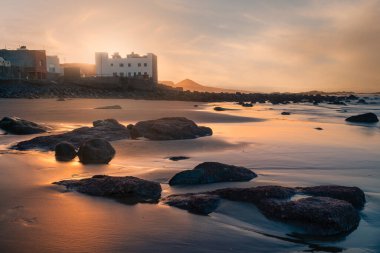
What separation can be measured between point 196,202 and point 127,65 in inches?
2666

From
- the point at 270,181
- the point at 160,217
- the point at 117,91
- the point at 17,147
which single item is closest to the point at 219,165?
the point at 270,181

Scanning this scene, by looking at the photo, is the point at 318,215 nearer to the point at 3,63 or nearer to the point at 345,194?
the point at 345,194

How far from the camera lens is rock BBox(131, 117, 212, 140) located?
10.0 metres

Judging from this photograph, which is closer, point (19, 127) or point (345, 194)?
point (345, 194)

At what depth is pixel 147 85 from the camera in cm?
5406

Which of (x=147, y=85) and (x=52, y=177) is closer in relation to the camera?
(x=52, y=177)

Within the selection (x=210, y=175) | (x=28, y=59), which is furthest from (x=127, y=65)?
(x=210, y=175)

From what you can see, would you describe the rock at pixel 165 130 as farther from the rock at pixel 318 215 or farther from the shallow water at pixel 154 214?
the rock at pixel 318 215

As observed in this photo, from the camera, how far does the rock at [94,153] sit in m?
6.88

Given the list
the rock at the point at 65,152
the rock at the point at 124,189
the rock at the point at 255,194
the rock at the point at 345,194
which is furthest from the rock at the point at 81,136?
the rock at the point at 345,194

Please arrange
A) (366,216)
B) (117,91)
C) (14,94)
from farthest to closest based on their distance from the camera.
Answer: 1. (117,91)
2. (14,94)
3. (366,216)

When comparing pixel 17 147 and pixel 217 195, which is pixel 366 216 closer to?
pixel 217 195

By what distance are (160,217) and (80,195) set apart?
1222 millimetres

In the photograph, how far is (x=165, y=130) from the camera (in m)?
10.1
